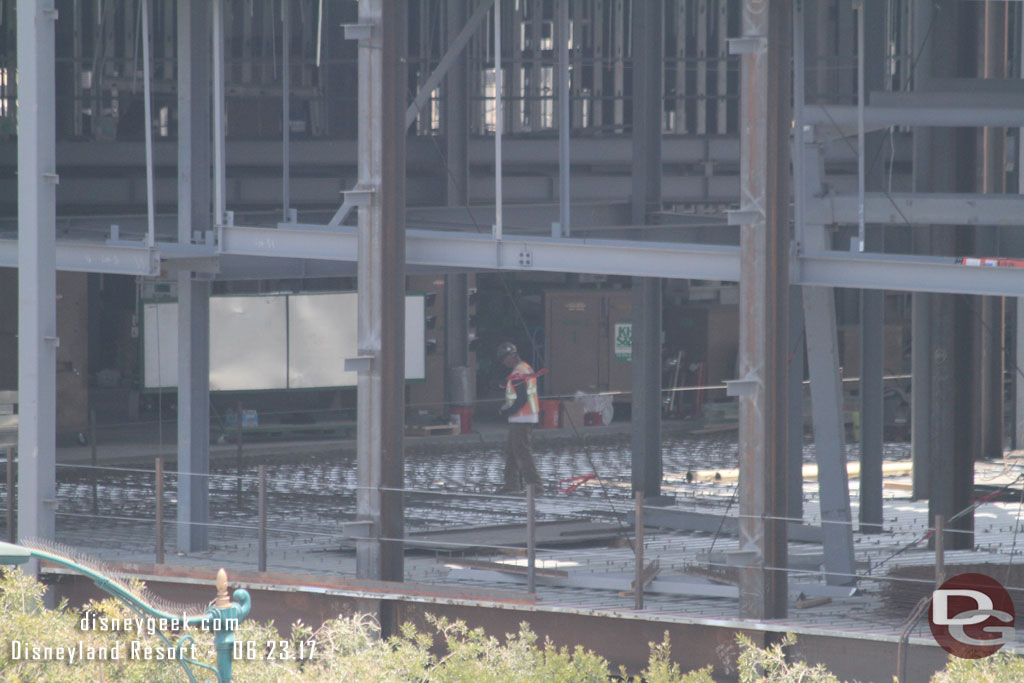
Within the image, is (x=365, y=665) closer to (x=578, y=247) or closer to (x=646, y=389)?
(x=578, y=247)

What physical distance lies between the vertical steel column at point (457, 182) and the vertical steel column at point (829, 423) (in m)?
13.2

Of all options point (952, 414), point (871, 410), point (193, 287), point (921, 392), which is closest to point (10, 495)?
point (193, 287)

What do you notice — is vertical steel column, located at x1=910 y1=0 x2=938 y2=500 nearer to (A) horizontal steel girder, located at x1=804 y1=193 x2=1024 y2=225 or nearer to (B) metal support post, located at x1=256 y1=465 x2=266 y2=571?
(A) horizontal steel girder, located at x1=804 y1=193 x2=1024 y2=225

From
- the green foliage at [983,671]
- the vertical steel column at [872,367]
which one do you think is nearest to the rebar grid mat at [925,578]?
the vertical steel column at [872,367]

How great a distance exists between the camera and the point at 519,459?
16.7m

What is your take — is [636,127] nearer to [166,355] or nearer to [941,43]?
[941,43]

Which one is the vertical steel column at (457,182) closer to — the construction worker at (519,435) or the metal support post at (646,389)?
the construction worker at (519,435)

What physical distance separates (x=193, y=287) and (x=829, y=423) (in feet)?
19.6

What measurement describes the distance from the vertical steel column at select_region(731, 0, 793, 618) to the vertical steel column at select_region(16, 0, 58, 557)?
5.59 meters

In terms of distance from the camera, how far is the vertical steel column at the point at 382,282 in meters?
11.5

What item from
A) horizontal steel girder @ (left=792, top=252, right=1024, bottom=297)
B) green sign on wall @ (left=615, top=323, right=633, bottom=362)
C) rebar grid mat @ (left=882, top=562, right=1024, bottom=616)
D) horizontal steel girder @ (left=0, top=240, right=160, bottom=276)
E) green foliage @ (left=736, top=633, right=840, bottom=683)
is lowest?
rebar grid mat @ (left=882, top=562, right=1024, bottom=616)

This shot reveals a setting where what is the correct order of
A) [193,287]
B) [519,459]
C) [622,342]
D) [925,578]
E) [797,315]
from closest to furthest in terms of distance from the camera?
[925,578] < [193,287] < [797,315] < [519,459] < [622,342]

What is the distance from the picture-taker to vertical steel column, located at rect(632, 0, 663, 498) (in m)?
16.2

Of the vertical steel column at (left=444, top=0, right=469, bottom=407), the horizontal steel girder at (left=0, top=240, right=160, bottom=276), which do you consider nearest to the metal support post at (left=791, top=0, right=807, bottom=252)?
the horizontal steel girder at (left=0, top=240, right=160, bottom=276)
